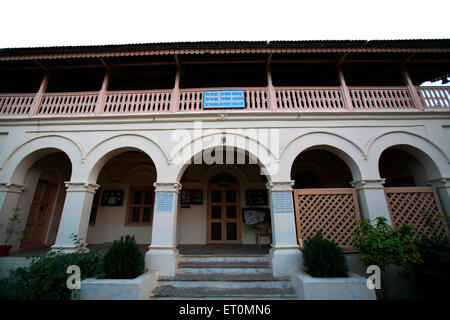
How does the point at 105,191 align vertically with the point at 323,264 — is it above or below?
above

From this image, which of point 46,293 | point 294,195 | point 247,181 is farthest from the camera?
point 247,181

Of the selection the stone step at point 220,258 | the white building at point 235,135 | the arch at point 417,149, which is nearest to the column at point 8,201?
the white building at point 235,135

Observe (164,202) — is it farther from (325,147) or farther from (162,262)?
(325,147)

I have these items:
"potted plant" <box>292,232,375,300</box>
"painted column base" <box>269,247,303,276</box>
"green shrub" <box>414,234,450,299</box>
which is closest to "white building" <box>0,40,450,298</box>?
"painted column base" <box>269,247,303,276</box>

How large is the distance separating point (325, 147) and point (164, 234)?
5.38m

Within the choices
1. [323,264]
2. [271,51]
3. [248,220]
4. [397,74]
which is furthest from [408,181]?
[271,51]

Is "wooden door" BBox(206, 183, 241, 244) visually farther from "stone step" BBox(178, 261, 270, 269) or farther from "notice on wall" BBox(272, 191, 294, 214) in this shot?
"notice on wall" BBox(272, 191, 294, 214)

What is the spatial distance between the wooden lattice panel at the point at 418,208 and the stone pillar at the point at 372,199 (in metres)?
0.29

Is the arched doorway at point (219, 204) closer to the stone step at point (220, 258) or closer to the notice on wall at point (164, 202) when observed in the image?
the stone step at point (220, 258)

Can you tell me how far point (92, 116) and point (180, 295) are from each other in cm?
570

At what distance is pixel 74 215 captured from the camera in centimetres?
527

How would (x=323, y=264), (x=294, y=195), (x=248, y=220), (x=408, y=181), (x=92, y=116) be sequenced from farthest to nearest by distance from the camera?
(x=248, y=220)
(x=408, y=181)
(x=92, y=116)
(x=294, y=195)
(x=323, y=264)

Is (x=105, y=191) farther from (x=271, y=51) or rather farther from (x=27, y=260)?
(x=271, y=51)

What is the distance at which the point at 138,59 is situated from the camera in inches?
267
